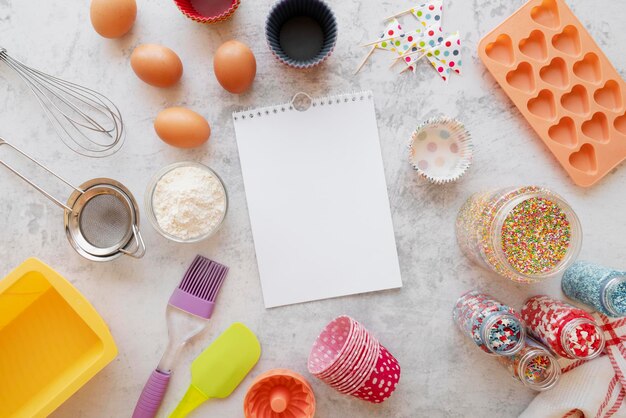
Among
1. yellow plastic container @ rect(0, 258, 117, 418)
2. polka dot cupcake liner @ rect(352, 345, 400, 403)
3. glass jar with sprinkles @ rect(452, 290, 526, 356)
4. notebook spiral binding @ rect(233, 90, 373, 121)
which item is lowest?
polka dot cupcake liner @ rect(352, 345, 400, 403)

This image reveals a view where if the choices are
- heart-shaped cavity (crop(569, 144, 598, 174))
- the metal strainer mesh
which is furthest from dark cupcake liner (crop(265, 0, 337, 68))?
heart-shaped cavity (crop(569, 144, 598, 174))

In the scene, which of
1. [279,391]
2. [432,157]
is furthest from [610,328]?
[279,391]

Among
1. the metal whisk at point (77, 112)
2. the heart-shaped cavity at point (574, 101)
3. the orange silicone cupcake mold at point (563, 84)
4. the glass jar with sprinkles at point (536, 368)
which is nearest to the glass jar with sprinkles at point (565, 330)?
the glass jar with sprinkles at point (536, 368)

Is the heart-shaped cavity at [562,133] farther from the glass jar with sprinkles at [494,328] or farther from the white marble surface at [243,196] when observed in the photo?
the glass jar with sprinkles at [494,328]

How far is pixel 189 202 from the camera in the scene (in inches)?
30.0

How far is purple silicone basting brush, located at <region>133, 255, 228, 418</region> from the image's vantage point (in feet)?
2.71

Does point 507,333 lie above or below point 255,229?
below

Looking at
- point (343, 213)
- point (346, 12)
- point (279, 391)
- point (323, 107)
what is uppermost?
point (346, 12)

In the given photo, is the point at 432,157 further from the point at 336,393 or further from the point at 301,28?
the point at 336,393

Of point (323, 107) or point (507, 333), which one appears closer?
point (507, 333)

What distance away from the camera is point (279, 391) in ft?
2.68

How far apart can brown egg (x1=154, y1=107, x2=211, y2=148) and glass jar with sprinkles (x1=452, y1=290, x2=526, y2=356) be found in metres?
0.53

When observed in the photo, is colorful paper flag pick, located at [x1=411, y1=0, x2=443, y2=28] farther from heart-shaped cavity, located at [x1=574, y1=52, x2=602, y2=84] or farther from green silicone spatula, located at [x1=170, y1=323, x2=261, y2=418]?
green silicone spatula, located at [x1=170, y1=323, x2=261, y2=418]

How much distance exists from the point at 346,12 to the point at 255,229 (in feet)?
1.36
